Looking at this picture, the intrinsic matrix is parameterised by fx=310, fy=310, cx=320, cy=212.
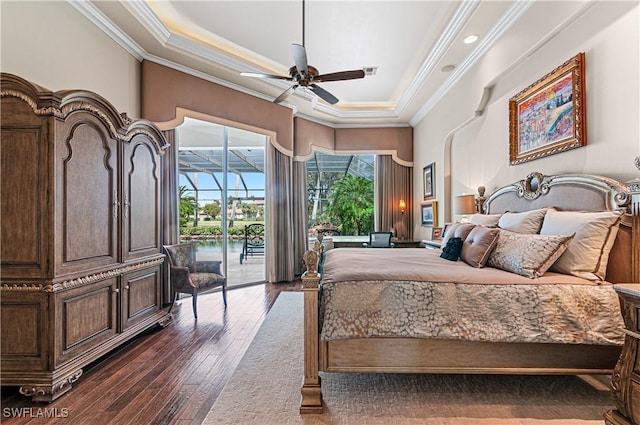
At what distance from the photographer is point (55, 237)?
2.17 m

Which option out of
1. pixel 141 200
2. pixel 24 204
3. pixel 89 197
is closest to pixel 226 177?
pixel 141 200

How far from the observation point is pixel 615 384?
1606 mm

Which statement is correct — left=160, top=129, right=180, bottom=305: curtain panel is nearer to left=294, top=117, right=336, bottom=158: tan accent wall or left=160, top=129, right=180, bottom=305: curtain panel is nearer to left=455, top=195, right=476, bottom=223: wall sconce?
left=294, top=117, right=336, bottom=158: tan accent wall

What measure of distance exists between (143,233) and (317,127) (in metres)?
4.19

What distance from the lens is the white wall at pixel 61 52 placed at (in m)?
2.46

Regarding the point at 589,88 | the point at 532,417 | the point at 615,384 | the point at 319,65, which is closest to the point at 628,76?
the point at 589,88

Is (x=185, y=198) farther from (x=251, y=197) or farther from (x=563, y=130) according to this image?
(x=563, y=130)

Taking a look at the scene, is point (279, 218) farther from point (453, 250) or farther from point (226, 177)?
point (453, 250)

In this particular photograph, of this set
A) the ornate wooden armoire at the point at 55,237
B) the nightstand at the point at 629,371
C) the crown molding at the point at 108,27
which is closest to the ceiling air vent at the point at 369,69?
the crown molding at the point at 108,27

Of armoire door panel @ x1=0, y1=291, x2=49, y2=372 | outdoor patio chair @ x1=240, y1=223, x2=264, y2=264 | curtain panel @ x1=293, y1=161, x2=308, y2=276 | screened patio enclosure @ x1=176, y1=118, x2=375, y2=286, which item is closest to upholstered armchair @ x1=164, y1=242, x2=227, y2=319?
screened patio enclosure @ x1=176, y1=118, x2=375, y2=286

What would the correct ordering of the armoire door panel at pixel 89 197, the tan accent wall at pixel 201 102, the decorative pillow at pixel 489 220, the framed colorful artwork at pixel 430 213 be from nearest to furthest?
the armoire door panel at pixel 89 197, the decorative pillow at pixel 489 220, the tan accent wall at pixel 201 102, the framed colorful artwork at pixel 430 213

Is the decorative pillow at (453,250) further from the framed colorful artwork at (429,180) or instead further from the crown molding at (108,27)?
the crown molding at (108,27)

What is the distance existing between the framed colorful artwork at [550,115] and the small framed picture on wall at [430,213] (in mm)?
2138

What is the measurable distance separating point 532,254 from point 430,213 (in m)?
3.68
